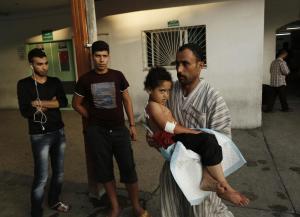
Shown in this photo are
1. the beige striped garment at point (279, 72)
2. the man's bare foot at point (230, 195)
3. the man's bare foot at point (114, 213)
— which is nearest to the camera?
the man's bare foot at point (230, 195)

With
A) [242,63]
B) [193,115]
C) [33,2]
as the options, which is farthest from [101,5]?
[193,115]

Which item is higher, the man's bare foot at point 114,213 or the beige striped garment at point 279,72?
the beige striped garment at point 279,72

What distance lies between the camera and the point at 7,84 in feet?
33.0

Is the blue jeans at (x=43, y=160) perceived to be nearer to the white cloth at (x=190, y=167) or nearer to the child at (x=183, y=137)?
the child at (x=183, y=137)

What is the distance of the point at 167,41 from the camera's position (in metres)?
7.02

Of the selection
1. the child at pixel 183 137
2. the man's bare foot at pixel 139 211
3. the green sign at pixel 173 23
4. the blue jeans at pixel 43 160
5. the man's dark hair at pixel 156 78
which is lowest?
the man's bare foot at pixel 139 211

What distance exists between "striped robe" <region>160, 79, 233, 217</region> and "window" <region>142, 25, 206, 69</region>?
15.9 feet

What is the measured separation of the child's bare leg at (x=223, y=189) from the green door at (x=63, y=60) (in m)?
7.91

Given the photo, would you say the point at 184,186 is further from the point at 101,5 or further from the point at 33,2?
the point at 33,2

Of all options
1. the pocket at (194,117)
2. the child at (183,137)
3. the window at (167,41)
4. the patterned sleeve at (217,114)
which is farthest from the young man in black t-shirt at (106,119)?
the window at (167,41)

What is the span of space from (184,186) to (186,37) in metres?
5.39

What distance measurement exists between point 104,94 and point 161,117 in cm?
111

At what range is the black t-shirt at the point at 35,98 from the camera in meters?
3.00

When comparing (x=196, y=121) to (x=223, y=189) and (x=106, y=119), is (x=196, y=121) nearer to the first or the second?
(x=223, y=189)
